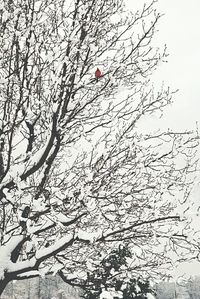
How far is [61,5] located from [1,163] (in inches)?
104

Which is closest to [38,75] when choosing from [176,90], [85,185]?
[85,185]

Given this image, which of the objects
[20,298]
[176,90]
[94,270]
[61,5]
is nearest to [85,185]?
[94,270]

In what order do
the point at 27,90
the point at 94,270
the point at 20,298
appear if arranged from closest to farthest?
the point at 27,90, the point at 94,270, the point at 20,298

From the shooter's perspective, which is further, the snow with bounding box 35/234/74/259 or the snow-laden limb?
the snow-laden limb

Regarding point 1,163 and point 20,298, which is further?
point 20,298

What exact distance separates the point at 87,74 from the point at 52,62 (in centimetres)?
60

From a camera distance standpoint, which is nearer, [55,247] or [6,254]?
[55,247]

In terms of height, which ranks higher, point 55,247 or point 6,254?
point 55,247

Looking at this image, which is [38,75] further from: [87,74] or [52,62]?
[87,74]

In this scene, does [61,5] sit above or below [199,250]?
above

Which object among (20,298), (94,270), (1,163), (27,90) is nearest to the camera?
(27,90)

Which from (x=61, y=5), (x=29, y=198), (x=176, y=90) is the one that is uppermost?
(x=61, y=5)

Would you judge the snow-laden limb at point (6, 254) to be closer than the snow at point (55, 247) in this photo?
No

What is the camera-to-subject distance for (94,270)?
23.3ft
